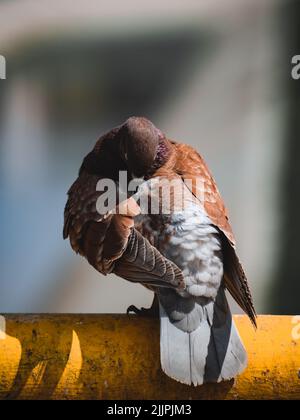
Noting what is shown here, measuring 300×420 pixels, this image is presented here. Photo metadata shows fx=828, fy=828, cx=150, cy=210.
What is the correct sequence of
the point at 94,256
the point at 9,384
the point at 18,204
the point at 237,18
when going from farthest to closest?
the point at 237,18
the point at 18,204
the point at 94,256
the point at 9,384

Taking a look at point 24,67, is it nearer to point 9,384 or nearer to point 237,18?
point 237,18

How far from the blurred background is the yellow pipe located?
403cm

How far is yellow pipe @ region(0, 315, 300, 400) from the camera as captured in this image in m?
3.40

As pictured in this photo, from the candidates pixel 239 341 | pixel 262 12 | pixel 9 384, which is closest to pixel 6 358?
pixel 9 384

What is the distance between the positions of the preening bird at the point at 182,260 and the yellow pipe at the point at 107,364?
3.4 inches

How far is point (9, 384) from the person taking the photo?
3393mm

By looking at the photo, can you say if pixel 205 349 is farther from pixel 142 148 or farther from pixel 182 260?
pixel 142 148

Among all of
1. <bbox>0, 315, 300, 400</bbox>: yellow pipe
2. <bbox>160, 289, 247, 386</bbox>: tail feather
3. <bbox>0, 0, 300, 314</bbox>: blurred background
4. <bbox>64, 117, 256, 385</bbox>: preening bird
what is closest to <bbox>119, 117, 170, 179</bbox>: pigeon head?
<bbox>64, 117, 256, 385</bbox>: preening bird

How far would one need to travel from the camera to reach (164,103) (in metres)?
7.90

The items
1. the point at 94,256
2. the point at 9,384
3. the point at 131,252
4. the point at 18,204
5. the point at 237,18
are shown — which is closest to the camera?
the point at 9,384

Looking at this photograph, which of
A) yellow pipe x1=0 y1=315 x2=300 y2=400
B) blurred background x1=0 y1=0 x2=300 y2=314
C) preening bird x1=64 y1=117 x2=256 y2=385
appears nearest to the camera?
yellow pipe x1=0 y1=315 x2=300 y2=400

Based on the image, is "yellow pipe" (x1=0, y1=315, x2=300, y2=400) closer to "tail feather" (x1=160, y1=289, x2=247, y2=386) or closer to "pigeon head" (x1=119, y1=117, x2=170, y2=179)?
"tail feather" (x1=160, y1=289, x2=247, y2=386)

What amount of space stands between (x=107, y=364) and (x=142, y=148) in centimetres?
140

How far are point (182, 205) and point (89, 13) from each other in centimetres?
469
